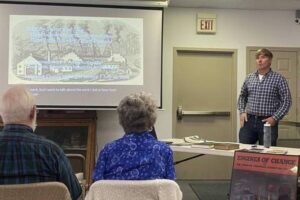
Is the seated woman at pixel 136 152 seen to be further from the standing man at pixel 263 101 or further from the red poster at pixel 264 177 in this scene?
the standing man at pixel 263 101

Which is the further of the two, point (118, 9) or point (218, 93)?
point (218, 93)

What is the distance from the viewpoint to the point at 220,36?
534 centimetres

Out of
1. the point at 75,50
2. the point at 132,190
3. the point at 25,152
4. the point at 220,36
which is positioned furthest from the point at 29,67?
the point at 132,190

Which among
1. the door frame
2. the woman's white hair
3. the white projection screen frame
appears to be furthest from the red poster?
the door frame

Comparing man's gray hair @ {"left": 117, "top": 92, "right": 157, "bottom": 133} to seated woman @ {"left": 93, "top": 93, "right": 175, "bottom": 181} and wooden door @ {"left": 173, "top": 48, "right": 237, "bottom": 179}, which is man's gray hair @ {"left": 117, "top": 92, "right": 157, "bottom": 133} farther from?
wooden door @ {"left": 173, "top": 48, "right": 237, "bottom": 179}

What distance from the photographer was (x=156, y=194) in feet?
5.61

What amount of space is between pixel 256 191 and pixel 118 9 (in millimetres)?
2877

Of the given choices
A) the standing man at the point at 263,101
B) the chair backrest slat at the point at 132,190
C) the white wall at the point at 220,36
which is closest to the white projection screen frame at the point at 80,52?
the white wall at the point at 220,36

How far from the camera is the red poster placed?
2.60 meters

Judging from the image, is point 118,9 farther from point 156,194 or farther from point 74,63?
point 156,194

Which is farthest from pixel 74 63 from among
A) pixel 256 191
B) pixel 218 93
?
pixel 256 191

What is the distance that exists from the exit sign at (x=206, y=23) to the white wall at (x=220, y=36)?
61 mm

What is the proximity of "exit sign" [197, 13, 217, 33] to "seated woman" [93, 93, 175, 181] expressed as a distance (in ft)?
11.2

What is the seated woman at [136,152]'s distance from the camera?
1.87m
